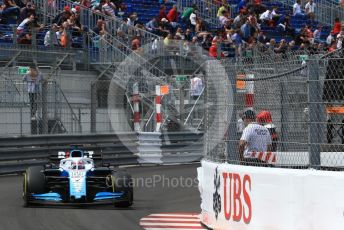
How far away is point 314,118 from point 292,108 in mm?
429

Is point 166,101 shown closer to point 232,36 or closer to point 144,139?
point 144,139

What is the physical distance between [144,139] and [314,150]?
13.1 meters

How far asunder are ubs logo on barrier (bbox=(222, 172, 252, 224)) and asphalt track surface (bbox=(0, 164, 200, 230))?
1458mm

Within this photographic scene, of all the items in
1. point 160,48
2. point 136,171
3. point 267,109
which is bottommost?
point 136,171

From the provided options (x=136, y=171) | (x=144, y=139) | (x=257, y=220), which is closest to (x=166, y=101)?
(x=144, y=139)

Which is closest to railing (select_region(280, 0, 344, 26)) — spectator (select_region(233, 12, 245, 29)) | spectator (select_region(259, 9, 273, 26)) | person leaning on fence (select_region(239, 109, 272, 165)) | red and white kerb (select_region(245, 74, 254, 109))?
spectator (select_region(259, 9, 273, 26))

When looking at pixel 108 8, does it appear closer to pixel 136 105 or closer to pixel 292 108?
pixel 136 105

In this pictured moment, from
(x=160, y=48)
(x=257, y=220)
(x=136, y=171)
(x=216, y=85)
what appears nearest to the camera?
(x=257, y=220)

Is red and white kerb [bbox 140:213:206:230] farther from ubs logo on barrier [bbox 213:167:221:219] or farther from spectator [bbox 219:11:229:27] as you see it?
spectator [bbox 219:11:229:27]

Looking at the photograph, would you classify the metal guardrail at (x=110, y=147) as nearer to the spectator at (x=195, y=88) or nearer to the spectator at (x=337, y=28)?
the spectator at (x=195, y=88)

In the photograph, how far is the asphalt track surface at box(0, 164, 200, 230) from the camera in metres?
11.4

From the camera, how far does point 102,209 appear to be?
13227 millimetres

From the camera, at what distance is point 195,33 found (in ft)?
100

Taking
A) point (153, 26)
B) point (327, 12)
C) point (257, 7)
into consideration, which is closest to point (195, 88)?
point (153, 26)
